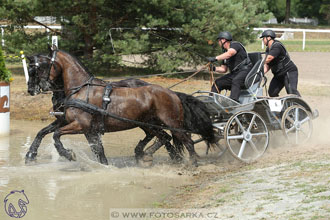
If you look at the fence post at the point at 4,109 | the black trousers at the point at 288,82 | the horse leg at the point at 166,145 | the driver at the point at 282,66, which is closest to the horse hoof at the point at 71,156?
the horse leg at the point at 166,145

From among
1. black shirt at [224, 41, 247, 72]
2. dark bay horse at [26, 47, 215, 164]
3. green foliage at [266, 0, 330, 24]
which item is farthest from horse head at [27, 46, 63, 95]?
green foliage at [266, 0, 330, 24]

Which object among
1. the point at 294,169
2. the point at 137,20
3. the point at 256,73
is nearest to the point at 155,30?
the point at 137,20

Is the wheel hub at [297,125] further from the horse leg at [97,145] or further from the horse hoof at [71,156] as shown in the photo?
the horse hoof at [71,156]

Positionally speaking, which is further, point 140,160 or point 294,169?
point 140,160

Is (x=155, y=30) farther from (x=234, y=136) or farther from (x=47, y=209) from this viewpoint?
(x=47, y=209)

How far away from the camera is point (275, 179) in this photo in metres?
7.29

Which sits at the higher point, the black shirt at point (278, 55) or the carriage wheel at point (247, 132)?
the black shirt at point (278, 55)

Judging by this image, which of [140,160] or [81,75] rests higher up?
[81,75]

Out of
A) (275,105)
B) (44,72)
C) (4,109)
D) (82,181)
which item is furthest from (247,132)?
(4,109)

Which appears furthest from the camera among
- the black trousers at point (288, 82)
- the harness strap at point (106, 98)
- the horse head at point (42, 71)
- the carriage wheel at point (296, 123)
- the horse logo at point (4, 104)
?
the horse logo at point (4, 104)

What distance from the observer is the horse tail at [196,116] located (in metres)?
9.12

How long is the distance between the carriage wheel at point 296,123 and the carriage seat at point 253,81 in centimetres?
63

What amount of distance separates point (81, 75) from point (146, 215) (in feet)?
9.89

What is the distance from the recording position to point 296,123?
9.73 m
